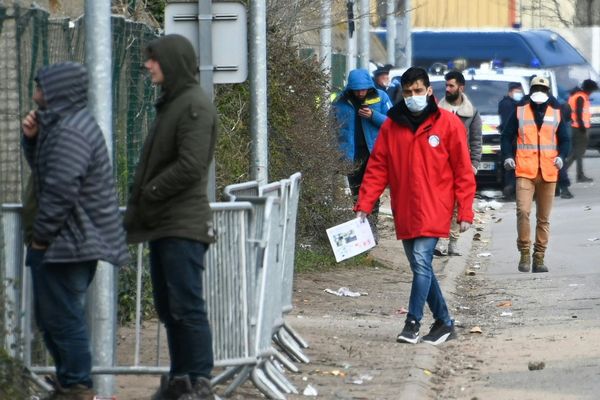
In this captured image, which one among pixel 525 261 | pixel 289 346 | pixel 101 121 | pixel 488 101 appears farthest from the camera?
pixel 488 101

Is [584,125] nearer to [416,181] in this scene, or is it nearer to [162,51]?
[416,181]

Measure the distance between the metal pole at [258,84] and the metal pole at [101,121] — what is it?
12.5ft

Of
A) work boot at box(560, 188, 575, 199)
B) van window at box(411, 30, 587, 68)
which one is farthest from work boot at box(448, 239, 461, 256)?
van window at box(411, 30, 587, 68)

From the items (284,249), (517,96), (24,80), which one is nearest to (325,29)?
(517,96)

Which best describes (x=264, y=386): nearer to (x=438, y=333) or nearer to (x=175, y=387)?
(x=175, y=387)

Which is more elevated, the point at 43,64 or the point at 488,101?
the point at 43,64

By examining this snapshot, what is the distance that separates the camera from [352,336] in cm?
1089

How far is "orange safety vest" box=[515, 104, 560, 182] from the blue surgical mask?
4.58 metres

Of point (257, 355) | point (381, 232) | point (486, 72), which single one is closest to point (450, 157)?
point (257, 355)

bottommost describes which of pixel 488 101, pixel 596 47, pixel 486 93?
pixel 488 101

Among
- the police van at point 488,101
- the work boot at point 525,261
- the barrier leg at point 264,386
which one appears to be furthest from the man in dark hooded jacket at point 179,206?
the police van at point 488,101

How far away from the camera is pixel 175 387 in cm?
741

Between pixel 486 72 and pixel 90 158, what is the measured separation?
66.8ft

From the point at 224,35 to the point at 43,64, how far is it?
1724 millimetres
